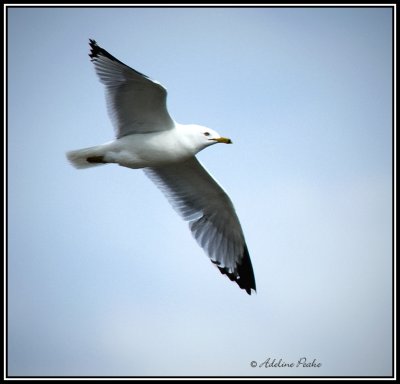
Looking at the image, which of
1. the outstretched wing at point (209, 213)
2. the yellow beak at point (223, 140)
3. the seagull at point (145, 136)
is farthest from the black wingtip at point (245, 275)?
the yellow beak at point (223, 140)

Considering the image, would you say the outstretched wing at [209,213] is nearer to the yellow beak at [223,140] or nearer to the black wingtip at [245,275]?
the black wingtip at [245,275]

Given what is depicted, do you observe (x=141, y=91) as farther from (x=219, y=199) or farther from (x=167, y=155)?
(x=219, y=199)

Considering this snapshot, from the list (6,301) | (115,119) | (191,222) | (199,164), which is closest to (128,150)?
(115,119)

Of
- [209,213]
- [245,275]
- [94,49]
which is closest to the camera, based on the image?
[94,49]

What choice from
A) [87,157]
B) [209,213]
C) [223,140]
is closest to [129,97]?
[87,157]

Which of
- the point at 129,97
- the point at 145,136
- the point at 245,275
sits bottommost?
the point at 245,275

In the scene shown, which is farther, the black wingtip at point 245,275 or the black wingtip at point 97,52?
the black wingtip at point 245,275

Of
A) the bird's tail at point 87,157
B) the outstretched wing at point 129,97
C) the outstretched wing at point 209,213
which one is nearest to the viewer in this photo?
A: the outstretched wing at point 129,97

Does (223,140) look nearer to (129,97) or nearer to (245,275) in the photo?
(129,97)
